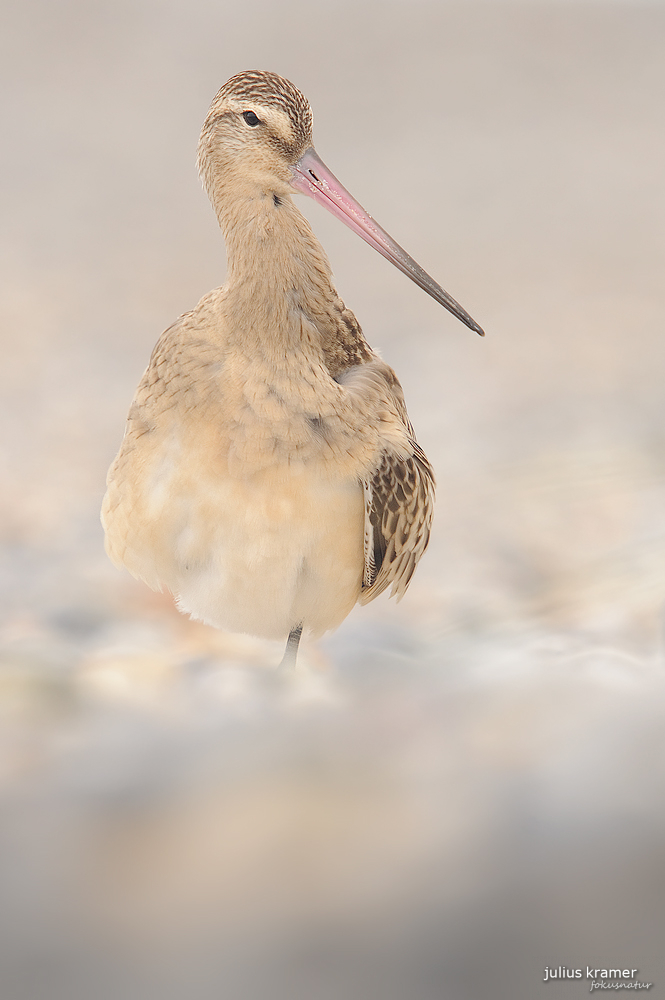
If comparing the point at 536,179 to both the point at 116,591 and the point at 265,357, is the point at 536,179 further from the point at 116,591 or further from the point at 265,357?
the point at 265,357

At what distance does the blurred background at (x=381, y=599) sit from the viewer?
168 cm

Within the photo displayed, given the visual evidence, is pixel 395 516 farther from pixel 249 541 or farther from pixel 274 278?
pixel 274 278

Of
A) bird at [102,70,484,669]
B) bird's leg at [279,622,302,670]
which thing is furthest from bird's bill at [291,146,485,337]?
bird's leg at [279,622,302,670]

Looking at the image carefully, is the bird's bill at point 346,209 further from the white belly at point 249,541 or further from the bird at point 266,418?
the white belly at point 249,541

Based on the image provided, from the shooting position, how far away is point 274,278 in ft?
5.93

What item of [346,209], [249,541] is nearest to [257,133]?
[346,209]

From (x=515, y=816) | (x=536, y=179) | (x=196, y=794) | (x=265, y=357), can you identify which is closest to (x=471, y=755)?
(x=515, y=816)

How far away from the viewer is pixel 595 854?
5.83ft

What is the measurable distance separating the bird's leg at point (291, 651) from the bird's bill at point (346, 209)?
2.48 ft

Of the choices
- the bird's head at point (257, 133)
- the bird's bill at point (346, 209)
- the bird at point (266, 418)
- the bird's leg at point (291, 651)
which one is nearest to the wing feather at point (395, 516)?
the bird at point (266, 418)

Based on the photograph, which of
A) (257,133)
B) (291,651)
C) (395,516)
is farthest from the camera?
(291,651)

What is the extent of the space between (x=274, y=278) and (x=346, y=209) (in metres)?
0.21

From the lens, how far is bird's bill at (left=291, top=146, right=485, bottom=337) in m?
1.81

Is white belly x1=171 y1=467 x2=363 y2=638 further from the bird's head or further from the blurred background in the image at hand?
the bird's head
